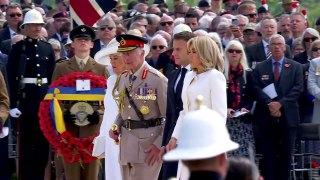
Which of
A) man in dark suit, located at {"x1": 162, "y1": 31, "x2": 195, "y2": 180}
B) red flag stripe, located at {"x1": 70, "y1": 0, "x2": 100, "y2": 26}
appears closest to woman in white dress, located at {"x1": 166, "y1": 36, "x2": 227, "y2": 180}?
man in dark suit, located at {"x1": 162, "y1": 31, "x2": 195, "y2": 180}

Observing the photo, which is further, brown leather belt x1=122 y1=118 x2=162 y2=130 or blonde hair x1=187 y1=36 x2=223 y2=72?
brown leather belt x1=122 y1=118 x2=162 y2=130

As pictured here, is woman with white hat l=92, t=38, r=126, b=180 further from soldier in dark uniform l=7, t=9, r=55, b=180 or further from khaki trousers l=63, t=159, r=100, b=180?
soldier in dark uniform l=7, t=9, r=55, b=180

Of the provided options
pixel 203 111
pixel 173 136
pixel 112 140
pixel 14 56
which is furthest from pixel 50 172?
pixel 203 111

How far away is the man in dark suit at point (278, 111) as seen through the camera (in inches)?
688

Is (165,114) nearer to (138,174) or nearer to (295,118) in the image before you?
(138,174)

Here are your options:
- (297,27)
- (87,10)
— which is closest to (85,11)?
(87,10)

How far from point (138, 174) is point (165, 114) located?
0.67 m

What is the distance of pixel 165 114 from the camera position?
1322 cm

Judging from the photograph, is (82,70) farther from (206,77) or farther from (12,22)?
(12,22)

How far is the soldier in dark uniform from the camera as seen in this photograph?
17.5 metres

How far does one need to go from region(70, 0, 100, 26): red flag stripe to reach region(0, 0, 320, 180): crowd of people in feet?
0.92

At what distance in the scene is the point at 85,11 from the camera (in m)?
17.5

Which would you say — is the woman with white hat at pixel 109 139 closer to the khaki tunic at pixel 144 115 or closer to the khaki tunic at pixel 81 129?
the khaki tunic at pixel 144 115

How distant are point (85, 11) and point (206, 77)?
5.96 meters
